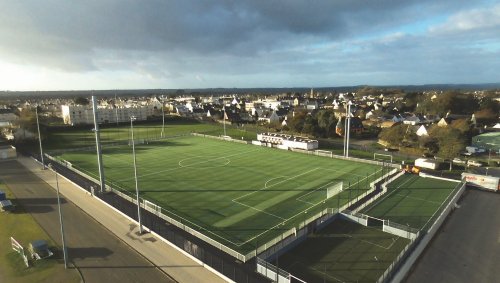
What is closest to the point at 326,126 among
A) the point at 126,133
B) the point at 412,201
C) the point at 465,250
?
the point at 412,201

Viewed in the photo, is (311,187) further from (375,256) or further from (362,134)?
(362,134)

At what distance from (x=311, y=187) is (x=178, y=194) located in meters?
16.4

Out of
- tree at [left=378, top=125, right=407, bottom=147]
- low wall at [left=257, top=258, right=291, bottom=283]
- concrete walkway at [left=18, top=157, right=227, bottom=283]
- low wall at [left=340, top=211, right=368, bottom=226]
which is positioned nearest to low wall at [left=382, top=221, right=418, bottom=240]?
low wall at [left=340, top=211, right=368, bottom=226]

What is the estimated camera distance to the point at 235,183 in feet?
138

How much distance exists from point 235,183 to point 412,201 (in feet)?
68.9

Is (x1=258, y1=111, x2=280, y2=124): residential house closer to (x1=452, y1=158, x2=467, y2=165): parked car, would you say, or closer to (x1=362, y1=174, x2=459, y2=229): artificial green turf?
(x1=452, y1=158, x2=467, y2=165): parked car

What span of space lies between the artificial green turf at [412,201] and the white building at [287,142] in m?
22.5

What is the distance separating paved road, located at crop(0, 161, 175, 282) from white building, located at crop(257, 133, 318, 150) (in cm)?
4226

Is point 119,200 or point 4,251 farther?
point 119,200

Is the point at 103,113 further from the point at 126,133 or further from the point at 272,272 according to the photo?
the point at 272,272

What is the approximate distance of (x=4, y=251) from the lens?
81.4ft

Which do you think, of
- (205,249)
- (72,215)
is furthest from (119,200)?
(205,249)

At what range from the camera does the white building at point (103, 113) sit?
107250 millimetres

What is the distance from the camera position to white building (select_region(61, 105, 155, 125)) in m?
107
